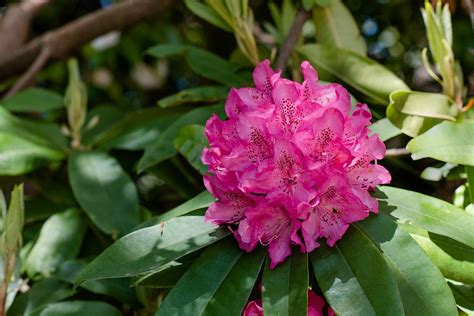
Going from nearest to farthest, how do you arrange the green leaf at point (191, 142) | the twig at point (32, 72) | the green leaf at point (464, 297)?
the green leaf at point (464, 297) < the green leaf at point (191, 142) < the twig at point (32, 72)

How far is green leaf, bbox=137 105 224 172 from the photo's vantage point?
1.31 metres

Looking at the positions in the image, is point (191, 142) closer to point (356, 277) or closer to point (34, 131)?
point (356, 277)

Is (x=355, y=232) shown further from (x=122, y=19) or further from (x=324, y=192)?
(x=122, y=19)

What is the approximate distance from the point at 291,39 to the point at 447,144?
54 centimetres

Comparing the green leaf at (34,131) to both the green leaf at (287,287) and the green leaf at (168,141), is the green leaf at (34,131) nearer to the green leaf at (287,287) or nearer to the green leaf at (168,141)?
the green leaf at (168,141)

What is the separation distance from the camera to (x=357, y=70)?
1348mm

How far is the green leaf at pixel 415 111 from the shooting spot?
3.63 feet

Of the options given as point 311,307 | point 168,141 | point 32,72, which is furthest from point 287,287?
point 32,72

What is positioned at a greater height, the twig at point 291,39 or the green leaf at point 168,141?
the twig at point 291,39

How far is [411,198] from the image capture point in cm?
102

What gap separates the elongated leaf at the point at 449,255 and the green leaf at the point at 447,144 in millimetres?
112

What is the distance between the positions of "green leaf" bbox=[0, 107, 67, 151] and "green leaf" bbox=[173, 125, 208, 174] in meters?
0.42

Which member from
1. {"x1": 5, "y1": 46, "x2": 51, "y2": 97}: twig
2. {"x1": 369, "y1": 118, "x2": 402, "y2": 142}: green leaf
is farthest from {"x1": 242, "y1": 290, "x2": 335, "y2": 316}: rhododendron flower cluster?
{"x1": 5, "y1": 46, "x2": 51, "y2": 97}: twig

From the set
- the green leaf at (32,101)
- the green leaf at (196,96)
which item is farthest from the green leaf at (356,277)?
the green leaf at (32,101)
